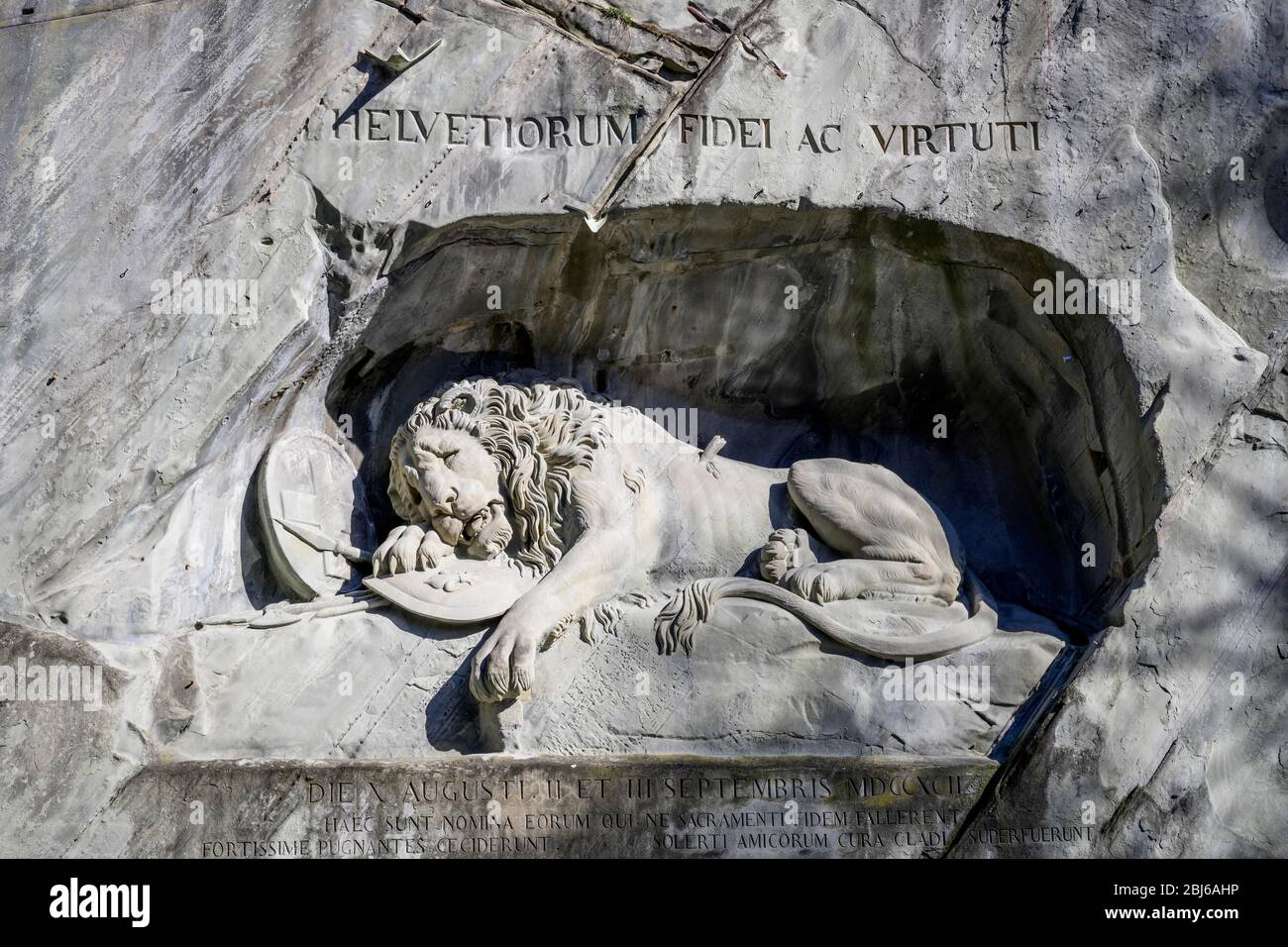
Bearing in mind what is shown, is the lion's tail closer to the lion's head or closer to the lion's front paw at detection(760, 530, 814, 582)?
the lion's front paw at detection(760, 530, 814, 582)

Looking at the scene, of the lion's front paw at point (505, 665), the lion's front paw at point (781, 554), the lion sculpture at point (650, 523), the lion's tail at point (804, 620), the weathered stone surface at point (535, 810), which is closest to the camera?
the weathered stone surface at point (535, 810)

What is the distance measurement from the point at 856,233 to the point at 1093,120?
3.46ft

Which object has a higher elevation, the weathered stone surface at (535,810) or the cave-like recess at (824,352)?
the cave-like recess at (824,352)

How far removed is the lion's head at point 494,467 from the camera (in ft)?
25.6

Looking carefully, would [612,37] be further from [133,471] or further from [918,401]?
[133,471]

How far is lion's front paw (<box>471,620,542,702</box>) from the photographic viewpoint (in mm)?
7277

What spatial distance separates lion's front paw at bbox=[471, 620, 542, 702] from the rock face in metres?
0.07

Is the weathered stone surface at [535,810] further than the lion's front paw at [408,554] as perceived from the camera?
No

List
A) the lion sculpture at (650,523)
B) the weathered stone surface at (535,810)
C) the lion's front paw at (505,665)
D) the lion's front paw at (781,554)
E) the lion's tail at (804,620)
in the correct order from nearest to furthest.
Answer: the weathered stone surface at (535,810) < the lion's front paw at (505,665) < the lion's tail at (804,620) < the lion sculpture at (650,523) < the lion's front paw at (781,554)

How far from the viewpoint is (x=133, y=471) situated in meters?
7.48

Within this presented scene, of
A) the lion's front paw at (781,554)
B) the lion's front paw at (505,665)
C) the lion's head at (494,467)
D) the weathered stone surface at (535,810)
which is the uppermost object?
the lion's head at (494,467)

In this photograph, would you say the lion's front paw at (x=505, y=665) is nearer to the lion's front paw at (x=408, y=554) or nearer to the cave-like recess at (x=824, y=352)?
Result: the lion's front paw at (x=408, y=554)

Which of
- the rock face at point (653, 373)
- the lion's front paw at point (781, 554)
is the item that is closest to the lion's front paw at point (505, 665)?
the rock face at point (653, 373)

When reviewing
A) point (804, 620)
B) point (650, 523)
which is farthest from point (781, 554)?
point (650, 523)
